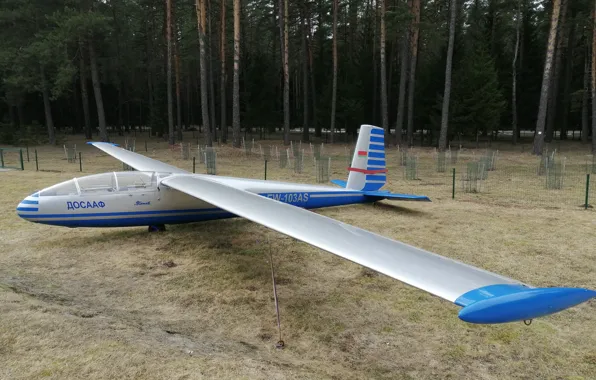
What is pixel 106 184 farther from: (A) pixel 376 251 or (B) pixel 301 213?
(A) pixel 376 251

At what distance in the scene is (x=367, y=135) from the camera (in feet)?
41.4

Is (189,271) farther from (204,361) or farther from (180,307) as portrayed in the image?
(204,361)

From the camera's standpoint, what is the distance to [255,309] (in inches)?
265

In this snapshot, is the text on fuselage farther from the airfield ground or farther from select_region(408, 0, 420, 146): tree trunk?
select_region(408, 0, 420, 146): tree trunk

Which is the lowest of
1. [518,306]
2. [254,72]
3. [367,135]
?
[518,306]

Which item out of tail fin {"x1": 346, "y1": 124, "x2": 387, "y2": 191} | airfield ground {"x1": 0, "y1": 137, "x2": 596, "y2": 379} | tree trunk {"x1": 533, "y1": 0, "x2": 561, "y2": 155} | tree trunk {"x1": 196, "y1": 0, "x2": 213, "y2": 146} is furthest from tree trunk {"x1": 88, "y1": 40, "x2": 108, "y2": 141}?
tree trunk {"x1": 533, "y1": 0, "x2": 561, "y2": 155}

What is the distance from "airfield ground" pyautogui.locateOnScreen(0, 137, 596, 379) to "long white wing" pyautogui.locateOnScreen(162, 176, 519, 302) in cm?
165

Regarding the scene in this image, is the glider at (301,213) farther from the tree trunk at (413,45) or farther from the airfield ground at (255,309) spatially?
the tree trunk at (413,45)

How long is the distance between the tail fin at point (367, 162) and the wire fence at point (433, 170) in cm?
410

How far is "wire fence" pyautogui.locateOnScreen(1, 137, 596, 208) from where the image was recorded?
16394mm

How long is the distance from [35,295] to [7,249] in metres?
3.48

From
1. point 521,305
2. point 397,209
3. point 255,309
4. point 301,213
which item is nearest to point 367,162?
point 397,209

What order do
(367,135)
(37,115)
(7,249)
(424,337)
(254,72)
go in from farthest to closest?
(37,115)
(254,72)
(367,135)
(7,249)
(424,337)

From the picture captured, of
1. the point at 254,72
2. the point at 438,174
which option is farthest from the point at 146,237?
the point at 254,72
